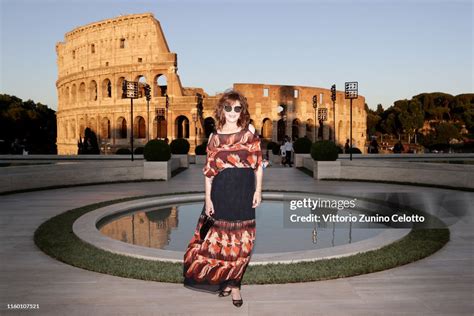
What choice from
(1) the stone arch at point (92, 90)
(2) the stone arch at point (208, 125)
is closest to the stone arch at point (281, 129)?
(2) the stone arch at point (208, 125)

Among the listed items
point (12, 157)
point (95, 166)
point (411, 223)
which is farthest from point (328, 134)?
point (411, 223)

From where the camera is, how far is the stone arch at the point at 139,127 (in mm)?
51559

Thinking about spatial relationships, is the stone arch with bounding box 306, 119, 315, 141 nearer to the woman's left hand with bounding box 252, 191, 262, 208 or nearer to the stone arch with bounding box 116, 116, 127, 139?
the stone arch with bounding box 116, 116, 127, 139

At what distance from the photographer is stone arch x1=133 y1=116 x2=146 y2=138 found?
5156 centimetres

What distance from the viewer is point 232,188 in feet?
14.6

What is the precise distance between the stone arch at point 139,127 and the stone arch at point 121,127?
167 centimetres

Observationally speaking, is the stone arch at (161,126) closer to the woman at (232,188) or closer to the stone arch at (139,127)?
the stone arch at (139,127)

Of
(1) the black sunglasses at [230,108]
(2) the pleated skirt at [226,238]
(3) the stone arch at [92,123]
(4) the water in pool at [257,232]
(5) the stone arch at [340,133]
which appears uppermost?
(3) the stone arch at [92,123]

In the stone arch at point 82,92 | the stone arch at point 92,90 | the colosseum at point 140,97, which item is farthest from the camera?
the stone arch at point 82,92

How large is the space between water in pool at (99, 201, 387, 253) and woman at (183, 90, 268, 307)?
2.35 meters

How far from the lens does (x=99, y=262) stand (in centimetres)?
587

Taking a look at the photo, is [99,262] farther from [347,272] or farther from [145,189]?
[145,189]

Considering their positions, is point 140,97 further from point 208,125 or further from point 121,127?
point 208,125

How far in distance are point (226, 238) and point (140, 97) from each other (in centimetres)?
4908
